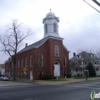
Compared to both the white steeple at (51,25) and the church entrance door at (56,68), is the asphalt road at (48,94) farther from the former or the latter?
the white steeple at (51,25)

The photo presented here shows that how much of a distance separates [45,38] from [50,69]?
8.13 meters

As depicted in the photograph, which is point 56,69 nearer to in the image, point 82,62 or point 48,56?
point 48,56

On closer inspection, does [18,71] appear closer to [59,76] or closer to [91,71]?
[59,76]

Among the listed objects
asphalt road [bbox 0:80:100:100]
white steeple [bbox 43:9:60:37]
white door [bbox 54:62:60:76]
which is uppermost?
white steeple [bbox 43:9:60:37]

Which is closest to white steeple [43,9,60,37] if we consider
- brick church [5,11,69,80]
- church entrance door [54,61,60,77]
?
brick church [5,11,69,80]

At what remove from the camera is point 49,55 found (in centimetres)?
4131

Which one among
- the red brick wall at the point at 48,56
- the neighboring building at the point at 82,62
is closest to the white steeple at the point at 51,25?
the red brick wall at the point at 48,56

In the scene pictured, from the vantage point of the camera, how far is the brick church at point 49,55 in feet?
133

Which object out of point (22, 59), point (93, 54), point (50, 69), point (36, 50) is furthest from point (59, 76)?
point (93, 54)

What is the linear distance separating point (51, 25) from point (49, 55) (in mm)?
7977

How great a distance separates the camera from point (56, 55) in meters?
42.4

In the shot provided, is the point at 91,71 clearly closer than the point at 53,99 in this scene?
No

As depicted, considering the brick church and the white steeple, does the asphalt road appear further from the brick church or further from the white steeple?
the white steeple

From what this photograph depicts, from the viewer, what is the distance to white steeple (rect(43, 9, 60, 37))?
142 ft
